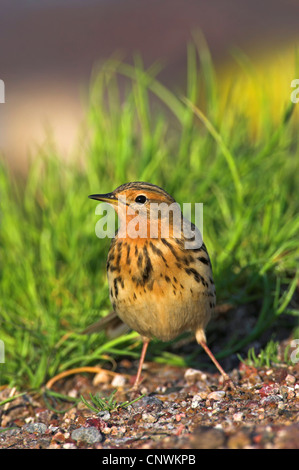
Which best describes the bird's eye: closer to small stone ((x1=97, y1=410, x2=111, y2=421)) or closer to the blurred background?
small stone ((x1=97, y1=410, x2=111, y2=421))

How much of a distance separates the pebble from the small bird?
729 millimetres

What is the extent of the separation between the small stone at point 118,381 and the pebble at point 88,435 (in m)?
1.04

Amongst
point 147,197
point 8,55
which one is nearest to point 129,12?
point 8,55

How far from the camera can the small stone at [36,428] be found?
4020 mm

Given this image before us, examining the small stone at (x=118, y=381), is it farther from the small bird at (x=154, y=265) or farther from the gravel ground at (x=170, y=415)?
the small bird at (x=154, y=265)

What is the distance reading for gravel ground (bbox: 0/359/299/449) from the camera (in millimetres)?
3373

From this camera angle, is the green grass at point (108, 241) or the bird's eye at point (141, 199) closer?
the bird's eye at point (141, 199)

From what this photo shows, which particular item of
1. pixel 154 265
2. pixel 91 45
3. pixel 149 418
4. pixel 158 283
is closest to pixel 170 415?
pixel 149 418

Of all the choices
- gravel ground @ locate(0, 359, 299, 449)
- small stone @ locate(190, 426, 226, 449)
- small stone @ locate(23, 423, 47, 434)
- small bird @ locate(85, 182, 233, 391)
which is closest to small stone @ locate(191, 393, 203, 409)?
gravel ground @ locate(0, 359, 299, 449)

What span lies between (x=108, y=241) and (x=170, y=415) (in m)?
Result: 1.95

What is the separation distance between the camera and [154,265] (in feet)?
13.4

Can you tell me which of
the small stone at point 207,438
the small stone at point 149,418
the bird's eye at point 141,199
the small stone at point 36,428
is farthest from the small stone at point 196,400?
the bird's eye at point 141,199

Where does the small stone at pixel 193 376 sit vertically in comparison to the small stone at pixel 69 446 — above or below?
above

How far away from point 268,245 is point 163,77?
9.63 m
